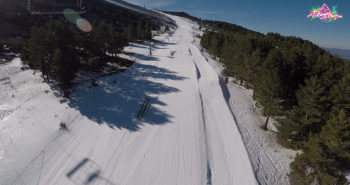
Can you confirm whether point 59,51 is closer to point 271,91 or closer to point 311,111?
point 271,91

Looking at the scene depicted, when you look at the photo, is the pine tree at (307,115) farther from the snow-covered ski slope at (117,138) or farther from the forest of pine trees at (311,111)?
the snow-covered ski slope at (117,138)

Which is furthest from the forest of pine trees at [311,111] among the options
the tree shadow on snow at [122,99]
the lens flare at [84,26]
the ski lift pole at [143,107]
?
the lens flare at [84,26]

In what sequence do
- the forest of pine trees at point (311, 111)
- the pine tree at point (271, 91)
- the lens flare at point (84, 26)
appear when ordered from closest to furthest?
the forest of pine trees at point (311, 111), the pine tree at point (271, 91), the lens flare at point (84, 26)

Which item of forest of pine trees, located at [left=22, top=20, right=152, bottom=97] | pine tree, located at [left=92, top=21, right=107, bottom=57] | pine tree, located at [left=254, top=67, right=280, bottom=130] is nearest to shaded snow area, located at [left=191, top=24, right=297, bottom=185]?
pine tree, located at [left=254, top=67, right=280, bottom=130]

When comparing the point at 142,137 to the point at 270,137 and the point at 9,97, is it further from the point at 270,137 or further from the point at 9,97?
the point at 9,97

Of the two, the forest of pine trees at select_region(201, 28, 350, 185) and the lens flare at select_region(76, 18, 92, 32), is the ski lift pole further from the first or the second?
the lens flare at select_region(76, 18, 92, 32)

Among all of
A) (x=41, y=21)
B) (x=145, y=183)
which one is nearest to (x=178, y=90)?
(x=145, y=183)
